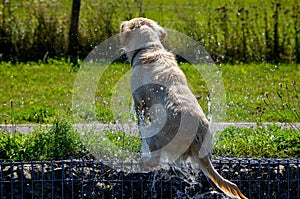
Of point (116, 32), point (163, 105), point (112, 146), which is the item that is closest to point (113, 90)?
point (116, 32)

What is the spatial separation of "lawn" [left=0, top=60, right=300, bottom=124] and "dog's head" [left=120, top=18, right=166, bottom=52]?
171 cm

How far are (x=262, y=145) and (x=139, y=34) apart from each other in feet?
5.49

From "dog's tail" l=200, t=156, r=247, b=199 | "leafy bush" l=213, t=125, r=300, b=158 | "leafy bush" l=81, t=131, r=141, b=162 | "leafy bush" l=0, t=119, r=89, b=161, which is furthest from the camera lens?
"leafy bush" l=213, t=125, r=300, b=158

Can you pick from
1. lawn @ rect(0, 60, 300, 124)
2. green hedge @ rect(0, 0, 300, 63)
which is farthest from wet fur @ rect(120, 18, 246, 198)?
green hedge @ rect(0, 0, 300, 63)

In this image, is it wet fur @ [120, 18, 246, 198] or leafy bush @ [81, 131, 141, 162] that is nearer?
wet fur @ [120, 18, 246, 198]

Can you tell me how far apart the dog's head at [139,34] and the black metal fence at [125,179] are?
1.36m

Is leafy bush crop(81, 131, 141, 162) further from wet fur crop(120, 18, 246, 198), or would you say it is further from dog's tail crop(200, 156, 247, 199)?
dog's tail crop(200, 156, 247, 199)

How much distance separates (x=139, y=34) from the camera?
7.21 meters

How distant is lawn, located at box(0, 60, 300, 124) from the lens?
373 inches

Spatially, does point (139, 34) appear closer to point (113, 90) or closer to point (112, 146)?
point (112, 146)

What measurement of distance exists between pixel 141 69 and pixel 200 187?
1.24 m

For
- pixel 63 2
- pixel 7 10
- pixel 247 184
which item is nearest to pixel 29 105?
pixel 7 10

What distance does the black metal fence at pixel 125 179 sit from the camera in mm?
6488

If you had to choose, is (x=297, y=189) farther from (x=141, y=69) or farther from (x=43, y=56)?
(x=43, y=56)
